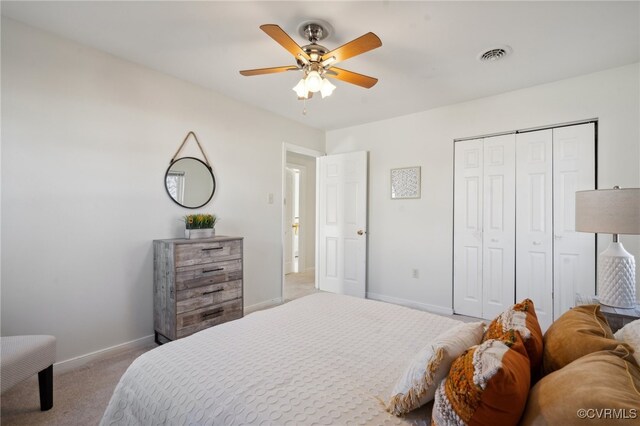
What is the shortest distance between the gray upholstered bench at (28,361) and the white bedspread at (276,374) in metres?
0.77

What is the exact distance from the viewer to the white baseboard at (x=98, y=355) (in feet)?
7.30

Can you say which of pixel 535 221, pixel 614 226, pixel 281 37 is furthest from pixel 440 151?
pixel 281 37

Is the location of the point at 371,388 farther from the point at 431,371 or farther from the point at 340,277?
the point at 340,277

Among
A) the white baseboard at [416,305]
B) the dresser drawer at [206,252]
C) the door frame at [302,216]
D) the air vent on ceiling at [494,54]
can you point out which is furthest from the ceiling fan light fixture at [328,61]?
the door frame at [302,216]

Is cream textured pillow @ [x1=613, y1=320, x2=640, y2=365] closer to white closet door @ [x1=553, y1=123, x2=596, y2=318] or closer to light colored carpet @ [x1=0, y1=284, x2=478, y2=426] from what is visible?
white closet door @ [x1=553, y1=123, x2=596, y2=318]

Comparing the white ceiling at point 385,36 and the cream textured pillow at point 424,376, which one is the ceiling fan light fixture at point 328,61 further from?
the cream textured pillow at point 424,376

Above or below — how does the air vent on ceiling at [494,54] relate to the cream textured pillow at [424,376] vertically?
above

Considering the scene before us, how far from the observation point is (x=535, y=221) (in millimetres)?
3025

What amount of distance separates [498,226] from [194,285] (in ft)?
10.4

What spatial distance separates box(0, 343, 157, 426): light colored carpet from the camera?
1717 millimetres

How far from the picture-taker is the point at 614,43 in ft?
7.32

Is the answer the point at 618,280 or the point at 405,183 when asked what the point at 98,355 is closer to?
the point at 405,183

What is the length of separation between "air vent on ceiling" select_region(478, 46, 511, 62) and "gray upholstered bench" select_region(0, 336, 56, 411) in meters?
3.64

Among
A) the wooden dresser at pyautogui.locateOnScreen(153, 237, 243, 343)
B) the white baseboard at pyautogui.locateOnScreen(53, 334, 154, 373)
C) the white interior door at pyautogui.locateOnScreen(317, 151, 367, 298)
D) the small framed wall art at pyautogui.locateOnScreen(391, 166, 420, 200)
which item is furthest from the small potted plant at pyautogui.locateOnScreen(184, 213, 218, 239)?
the small framed wall art at pyautogui.locateOnScreen(391, 166, 420, 200)
